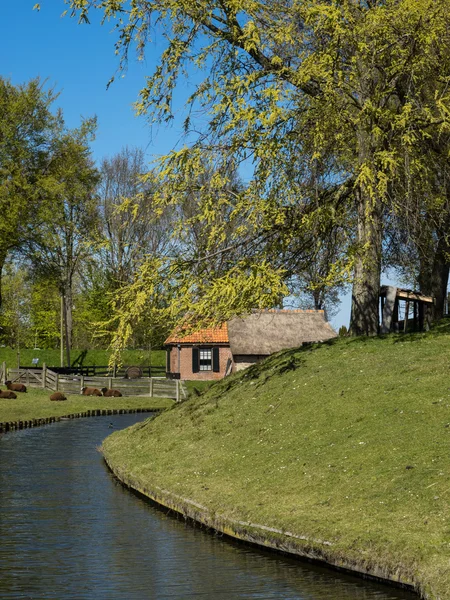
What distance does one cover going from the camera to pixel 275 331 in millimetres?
55750

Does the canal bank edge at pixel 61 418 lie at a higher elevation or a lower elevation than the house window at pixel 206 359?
lower

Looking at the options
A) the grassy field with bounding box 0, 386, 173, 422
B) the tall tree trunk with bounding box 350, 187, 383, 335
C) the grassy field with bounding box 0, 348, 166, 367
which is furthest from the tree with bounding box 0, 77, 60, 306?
the tall tree trunk with bounding box 350, 187, 383, 335

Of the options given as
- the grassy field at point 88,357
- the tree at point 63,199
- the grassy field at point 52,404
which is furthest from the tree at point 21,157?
the grassy field at point 88,357

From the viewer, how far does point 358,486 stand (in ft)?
50.2

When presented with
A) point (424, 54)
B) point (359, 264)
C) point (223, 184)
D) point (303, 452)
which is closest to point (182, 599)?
point (303, 452)

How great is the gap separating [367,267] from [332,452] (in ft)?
28.8

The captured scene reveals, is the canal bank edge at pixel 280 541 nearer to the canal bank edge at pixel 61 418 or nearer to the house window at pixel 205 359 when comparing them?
the canal bank edge at pixel 61 418

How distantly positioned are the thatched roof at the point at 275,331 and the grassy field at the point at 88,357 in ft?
61.8

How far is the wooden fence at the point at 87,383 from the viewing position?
174 ft

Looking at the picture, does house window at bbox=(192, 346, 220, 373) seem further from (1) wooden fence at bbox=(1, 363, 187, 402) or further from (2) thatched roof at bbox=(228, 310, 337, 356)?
(1) wooden fence at bbox=(1, 363, 187, 402)

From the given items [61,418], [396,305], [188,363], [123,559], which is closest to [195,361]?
[188,363]

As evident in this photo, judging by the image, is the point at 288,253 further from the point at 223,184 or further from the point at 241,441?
the point at 241,441

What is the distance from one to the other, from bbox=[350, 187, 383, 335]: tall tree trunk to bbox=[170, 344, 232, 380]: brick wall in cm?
3767

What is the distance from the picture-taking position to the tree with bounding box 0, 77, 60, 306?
5153 centimetres
